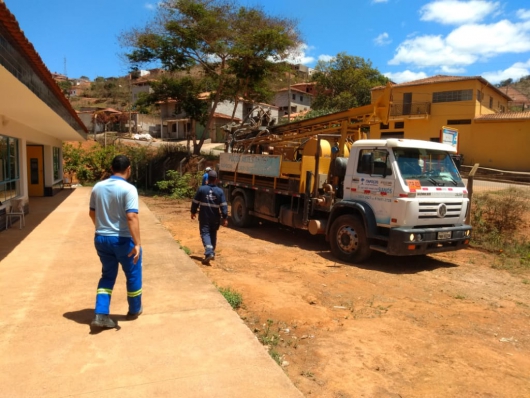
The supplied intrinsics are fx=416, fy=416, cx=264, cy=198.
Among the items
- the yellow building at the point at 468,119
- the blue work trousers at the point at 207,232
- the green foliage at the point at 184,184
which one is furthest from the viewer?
A: the yellow building at the point at 468,119

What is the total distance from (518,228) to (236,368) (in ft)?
27.5

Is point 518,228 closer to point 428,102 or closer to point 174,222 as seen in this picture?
point 174,222

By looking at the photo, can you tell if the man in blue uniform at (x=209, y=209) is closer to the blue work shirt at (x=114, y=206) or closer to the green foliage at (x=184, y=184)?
the blue work shirt at (x=114, y=206)

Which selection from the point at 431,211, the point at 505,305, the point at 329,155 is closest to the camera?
the point at 505,305

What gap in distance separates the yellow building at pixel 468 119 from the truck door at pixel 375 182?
20928 millimetres

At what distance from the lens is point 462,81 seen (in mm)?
30031

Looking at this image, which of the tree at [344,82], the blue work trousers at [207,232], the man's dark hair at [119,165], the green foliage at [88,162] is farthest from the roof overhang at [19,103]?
the tree at [344,82]

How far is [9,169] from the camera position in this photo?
34.8ft

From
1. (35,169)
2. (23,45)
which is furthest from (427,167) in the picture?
(35,169)

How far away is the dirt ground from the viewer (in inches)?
137

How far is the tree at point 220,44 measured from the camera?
59.6ft

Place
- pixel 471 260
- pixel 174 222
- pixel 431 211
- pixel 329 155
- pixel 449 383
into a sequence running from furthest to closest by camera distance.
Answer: pixel 174 222, pixel 329 155, pixel 471 260, pixel 431 211, pixel 449 383

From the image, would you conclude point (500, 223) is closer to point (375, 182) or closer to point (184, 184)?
point (375, 182)

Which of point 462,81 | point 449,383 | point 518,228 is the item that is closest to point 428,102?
point 462,81
